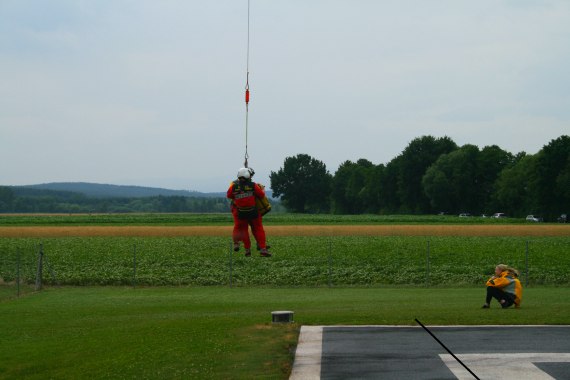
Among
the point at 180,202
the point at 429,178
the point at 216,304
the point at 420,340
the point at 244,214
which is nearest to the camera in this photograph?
the point at 244,214

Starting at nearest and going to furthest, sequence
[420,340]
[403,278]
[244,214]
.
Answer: [244,214], [420,340], [403,278]

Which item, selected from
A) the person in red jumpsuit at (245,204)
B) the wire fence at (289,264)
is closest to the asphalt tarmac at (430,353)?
the person in red jumpsuit at (245,204)

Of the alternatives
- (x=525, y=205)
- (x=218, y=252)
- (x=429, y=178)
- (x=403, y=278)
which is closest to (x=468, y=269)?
(x=403, y=278)

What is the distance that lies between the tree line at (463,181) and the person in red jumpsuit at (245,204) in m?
89.8

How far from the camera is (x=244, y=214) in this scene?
14641 mm

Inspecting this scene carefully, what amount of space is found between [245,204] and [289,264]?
3062cm

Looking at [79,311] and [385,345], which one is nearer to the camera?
[385,345]

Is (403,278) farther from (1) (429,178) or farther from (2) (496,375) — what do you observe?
(1) (429,178)

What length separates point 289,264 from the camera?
1764 inches

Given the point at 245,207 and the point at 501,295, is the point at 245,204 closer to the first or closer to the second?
the point at 245,207

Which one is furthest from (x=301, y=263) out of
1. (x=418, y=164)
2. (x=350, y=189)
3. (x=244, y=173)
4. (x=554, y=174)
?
(x=350, y=189)

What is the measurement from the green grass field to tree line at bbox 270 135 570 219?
74722 millimetres

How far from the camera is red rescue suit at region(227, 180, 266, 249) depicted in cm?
1433

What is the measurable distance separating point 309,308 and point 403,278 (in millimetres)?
15325
